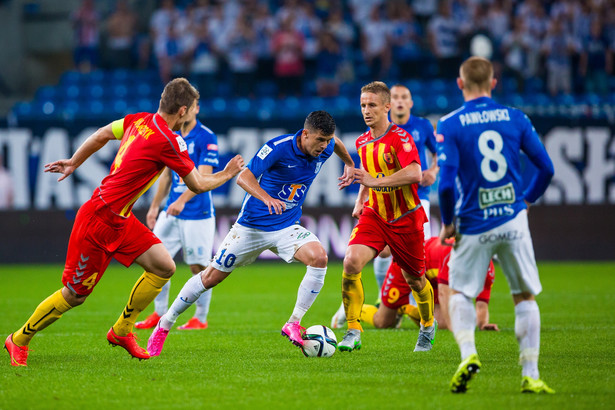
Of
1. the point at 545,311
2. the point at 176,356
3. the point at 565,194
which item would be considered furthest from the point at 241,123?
the point at 176,356

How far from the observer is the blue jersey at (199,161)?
973 cm

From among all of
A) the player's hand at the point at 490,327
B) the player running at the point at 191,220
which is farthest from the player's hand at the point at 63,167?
the player's hand at the point at 490,327

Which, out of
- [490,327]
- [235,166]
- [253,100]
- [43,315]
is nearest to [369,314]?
[490,327]

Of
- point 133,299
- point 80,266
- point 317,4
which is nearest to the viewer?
point 80,266

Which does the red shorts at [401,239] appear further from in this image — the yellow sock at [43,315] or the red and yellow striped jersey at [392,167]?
the yellow sock at [43,315]

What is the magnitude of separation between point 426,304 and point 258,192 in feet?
6.48

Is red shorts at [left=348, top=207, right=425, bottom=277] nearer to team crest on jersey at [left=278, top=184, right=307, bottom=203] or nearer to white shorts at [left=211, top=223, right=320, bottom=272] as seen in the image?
white shorts at [left=211, top=223, right=320, bottom=272]

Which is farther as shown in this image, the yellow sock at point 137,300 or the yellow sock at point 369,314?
the yellow sock at point 369,314

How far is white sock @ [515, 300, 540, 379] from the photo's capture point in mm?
5719

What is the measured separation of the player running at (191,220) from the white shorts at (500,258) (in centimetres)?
445

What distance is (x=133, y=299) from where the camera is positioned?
7297 millimetres

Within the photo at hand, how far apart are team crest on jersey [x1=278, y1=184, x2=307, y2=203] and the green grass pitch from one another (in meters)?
1.48

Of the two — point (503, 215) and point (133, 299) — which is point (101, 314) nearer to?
point (133, 299)

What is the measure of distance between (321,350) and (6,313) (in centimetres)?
530
